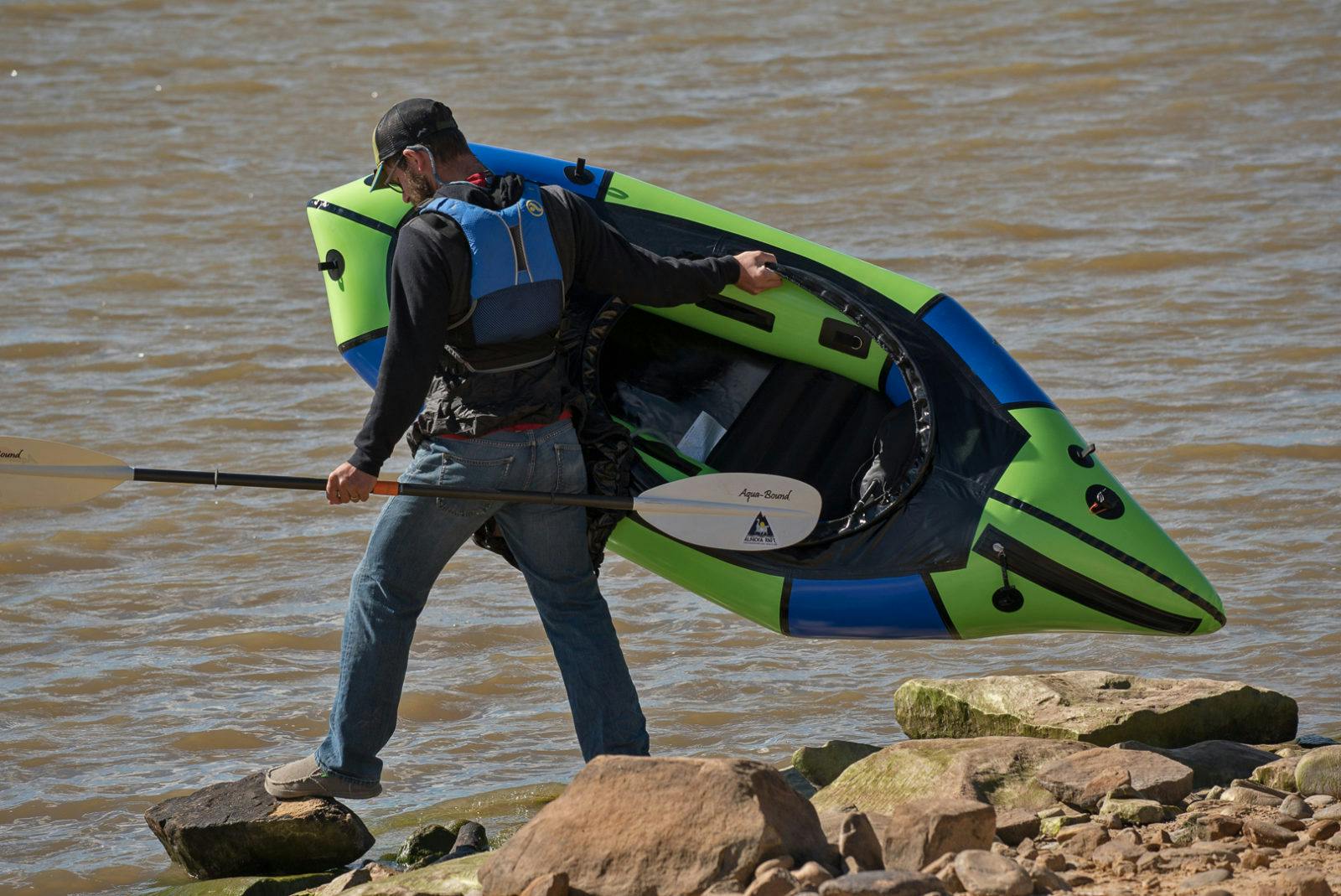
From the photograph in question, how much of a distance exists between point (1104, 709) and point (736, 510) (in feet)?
2.85

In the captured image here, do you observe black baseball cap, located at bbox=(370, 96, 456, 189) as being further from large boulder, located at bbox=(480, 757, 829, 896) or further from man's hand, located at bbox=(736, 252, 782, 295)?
large boulder, located at bbox=(480, 757, 829, 896)

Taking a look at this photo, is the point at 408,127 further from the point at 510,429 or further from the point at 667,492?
the point at 667,492

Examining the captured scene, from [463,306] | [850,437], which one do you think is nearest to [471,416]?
[463,306]

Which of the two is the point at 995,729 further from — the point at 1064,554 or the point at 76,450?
the point at 76,450

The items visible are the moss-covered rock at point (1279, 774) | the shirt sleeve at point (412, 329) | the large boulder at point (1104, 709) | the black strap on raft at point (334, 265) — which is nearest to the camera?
the shirt sleeve at point (412, 329)

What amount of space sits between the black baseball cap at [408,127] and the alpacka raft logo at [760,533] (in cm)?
106

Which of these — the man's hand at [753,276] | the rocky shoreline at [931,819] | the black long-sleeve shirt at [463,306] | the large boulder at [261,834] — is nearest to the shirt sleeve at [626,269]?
the black long-sleeve shirt at [463,306]

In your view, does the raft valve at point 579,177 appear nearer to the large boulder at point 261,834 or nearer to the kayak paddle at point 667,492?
the kayak paddle at point 667,492

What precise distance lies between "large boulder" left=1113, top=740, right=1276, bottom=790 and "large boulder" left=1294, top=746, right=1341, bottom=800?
180 mm

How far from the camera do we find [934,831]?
2.75 m

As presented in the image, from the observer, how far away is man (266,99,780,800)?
3.14 metres

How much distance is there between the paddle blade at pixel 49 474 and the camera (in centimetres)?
362

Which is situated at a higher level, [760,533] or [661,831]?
[760,533]

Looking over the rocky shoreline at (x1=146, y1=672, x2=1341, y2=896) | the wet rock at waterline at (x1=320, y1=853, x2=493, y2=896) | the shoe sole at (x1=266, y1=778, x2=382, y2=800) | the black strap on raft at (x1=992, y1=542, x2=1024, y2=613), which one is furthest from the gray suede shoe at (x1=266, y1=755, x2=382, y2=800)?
the black strap on raft at (x1=992, y1=542, x2=1024, y2=613)
